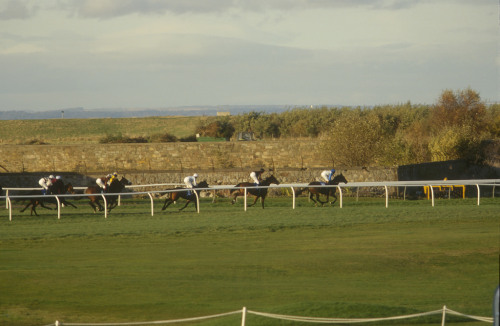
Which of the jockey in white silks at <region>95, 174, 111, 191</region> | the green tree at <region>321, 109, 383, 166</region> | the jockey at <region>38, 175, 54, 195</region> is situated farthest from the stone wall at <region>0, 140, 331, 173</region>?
the jockey at <region>38, 175, 54, 195</region>

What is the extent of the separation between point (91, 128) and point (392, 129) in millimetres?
33131

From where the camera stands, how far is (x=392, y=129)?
180 ft

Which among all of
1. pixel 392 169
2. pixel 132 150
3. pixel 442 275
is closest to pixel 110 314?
pixel 442 275

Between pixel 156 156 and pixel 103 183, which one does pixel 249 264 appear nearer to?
pixel 103 183

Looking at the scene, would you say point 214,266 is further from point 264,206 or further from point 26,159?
point 26,159

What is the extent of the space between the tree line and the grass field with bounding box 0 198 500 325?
602 inches

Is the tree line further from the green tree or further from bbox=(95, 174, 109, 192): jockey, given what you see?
bbox=(95, 174, 109, 192): jockey

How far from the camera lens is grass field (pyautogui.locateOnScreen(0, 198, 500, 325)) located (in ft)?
37.1

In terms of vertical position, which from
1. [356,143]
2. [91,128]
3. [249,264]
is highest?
[356,143]

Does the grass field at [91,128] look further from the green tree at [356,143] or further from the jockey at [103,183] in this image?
the jockey at [103,183]

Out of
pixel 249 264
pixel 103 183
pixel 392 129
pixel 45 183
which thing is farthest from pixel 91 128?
pixel 249 264

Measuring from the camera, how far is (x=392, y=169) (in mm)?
30297

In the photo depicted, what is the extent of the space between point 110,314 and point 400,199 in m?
18.3

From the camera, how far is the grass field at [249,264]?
11.3 m
